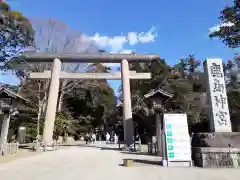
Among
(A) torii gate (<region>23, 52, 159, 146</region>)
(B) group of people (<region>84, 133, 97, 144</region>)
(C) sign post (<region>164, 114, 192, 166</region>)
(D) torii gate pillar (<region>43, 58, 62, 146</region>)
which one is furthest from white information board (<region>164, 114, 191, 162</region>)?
(B) group of people (<region>84, 133, 97, 144</region>)

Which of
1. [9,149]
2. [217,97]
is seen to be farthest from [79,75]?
[217,97]

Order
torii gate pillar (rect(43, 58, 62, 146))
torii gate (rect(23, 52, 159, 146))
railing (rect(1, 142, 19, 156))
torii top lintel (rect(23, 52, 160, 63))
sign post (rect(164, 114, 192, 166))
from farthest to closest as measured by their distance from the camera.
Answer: torii top lintel (rect(23, 52, 160, 63)) → torii gate (rect(23, 52, 159, 146)) → torii gate pillar (rect(43, 58, 62, 146)) → railing (rect(1, 142, 19, 156)) → sign post (rect(164, 114, 192, 166))

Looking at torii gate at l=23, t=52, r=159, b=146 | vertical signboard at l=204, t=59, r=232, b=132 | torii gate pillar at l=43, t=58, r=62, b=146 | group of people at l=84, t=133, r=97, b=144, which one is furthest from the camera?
group of people at l=84, t=133, r=97, b=144

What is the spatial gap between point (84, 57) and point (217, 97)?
37.7ft

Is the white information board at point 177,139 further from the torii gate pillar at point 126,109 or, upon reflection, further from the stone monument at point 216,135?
the torii gate pillar at point 126,109

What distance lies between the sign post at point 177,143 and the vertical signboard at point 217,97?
56.0 inches

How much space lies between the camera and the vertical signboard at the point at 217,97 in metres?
9.05

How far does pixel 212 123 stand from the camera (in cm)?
918

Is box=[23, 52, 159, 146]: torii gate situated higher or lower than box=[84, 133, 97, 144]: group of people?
higher

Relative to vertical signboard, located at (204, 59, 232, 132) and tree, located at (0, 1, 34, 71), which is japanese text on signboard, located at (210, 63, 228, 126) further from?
tree, located at (0, 1, 34, 71)

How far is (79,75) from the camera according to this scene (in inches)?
704

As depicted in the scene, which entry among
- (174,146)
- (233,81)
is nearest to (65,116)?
(174,146)

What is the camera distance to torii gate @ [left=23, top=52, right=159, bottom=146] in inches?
639

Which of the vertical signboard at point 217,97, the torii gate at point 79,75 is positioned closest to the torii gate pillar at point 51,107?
the torii gate at point 79,75
